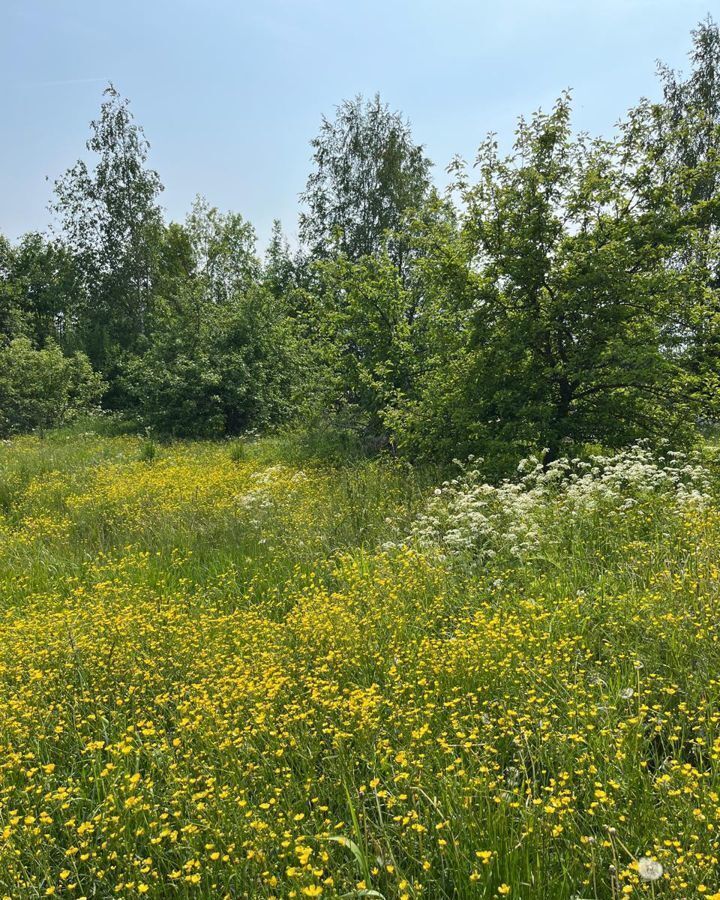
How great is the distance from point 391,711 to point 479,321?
6.30 metres

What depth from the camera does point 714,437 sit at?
9.95 meters

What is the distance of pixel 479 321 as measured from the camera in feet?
26.8

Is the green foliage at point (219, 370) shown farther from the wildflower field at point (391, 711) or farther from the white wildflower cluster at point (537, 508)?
the wildflower field at point (391, 711)

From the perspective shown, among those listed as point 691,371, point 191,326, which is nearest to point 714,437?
point 691,371

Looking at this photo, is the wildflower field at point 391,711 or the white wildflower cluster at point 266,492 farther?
the white wildflower cluster at point 266,492

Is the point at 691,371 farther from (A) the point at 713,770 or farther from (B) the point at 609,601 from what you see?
(A) the point at 713,770

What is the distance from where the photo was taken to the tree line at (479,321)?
7.59 metres

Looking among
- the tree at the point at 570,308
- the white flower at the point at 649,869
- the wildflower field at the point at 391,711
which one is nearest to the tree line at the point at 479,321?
the tree at the point at 570,308

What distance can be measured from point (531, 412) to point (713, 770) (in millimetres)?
5712

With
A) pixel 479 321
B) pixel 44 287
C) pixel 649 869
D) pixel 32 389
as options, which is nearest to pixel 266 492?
pixel 479 321

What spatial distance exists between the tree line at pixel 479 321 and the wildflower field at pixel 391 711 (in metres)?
2.19

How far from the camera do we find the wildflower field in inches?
83.8

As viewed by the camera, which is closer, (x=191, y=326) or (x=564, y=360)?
→ (x=564, y=360)

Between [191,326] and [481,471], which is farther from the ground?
[191,326]
